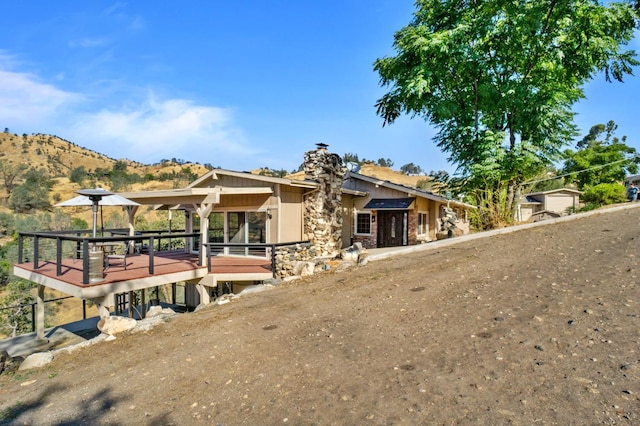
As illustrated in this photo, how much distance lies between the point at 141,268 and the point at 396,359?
8962 millimetres

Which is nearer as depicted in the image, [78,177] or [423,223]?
[423,223]

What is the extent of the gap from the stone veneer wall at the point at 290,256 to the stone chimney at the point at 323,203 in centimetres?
82

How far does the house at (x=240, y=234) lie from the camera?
31.4 feet

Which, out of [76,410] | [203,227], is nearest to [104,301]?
[203,227]

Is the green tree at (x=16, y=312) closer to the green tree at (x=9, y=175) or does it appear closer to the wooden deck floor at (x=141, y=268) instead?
the wooden deck floor at (x=141, y=268)

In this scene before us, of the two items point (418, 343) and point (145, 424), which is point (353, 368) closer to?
point (418, 343)

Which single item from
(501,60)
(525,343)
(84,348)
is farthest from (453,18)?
(84,348)

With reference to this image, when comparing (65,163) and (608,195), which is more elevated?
(65,163)

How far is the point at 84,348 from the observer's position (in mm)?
6547

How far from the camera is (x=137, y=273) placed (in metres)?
10.0

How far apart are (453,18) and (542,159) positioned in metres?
6.01

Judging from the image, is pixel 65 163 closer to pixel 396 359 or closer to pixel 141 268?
pixel 141 268

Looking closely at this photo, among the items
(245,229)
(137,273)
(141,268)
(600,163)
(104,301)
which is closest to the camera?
(104,301)

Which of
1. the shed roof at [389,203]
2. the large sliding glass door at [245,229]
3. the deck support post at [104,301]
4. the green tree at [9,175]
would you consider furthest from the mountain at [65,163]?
the deck support post at [104,301]
